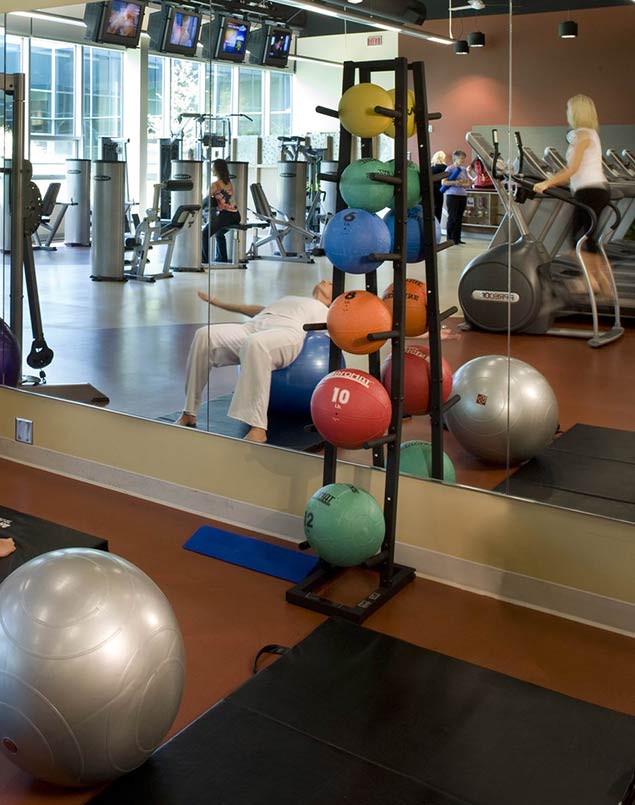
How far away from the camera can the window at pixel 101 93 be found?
12.8 feet

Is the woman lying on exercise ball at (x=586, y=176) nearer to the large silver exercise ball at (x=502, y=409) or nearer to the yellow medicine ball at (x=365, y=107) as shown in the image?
the large silver exercise ball at (x=502, y=409)

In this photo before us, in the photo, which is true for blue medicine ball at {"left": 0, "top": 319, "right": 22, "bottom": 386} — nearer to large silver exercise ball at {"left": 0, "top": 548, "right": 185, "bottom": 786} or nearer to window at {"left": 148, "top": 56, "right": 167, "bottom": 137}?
window at {"left": 148, "top": 56, "right": 167, "bottom": 137}

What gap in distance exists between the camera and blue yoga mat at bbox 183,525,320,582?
3490 mm

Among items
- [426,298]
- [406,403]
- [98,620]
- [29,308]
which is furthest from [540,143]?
[29,308]

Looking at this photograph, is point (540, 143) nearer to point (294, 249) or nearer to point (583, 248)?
point (583, 248)

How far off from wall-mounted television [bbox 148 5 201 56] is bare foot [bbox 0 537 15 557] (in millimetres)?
2042

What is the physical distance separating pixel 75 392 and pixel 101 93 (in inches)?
54.3

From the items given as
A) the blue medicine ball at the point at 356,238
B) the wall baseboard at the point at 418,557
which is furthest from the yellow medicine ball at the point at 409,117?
the wall baseboard at the point at 418,557

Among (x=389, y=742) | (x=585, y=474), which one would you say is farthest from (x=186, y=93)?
(x=389, y=742)

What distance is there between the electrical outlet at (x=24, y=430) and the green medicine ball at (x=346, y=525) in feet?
6.54

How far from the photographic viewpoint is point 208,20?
3.76 m

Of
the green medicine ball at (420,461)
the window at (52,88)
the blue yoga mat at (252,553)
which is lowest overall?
the blue yoga mat at (252,553)

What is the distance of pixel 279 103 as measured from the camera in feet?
11.6

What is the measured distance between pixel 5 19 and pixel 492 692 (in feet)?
12.3
